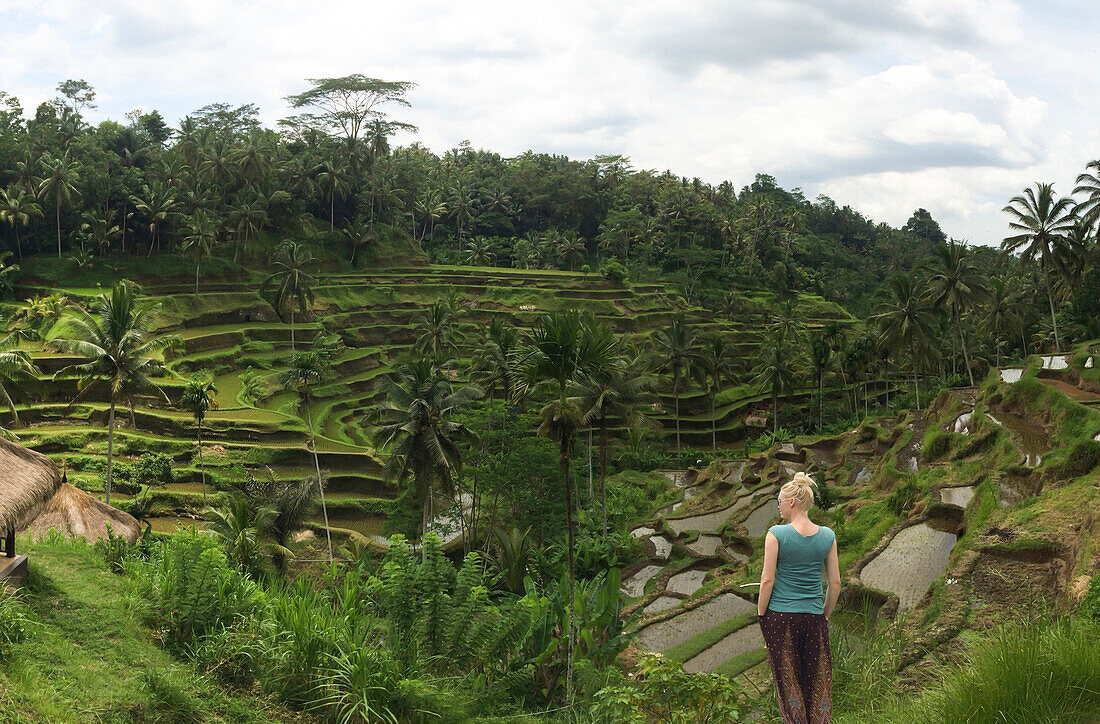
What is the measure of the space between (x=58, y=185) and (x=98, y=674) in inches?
2369

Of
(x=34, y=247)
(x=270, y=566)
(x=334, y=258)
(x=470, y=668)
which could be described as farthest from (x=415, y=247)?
(x=470, y=668)

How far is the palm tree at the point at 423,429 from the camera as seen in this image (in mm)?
25812

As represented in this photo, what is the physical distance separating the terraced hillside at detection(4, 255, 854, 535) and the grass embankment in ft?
73.0

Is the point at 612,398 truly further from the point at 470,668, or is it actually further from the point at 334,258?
the point at 334,258

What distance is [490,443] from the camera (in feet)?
108

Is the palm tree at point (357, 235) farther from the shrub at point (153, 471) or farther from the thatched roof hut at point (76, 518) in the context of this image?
the thatched roof hut at point (76, 518)

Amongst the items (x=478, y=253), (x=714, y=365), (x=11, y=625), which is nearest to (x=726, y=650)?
(x=11, y=625)

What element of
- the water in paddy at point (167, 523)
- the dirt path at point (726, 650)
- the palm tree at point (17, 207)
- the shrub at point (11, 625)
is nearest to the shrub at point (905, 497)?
the dirt path at point (726, 650)

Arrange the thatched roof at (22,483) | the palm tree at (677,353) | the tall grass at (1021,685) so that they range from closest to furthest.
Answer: the tall grass at (1021,685)
the thatched roof at (22,483)
the palm tree at (677,353)

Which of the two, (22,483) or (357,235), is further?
(357,235)

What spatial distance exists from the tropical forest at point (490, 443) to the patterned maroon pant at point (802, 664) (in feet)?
2.39

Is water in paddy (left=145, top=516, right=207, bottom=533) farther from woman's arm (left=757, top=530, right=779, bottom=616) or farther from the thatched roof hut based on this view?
woman's arm (left=757, top=530, right=779, bottom=616)

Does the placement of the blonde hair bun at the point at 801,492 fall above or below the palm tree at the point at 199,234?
below

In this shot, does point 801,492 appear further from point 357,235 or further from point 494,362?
point 357,235
